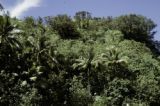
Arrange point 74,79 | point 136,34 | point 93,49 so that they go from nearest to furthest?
point 74,79
point 93,49
point 136,34

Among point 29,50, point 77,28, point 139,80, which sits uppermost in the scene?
point 77,28

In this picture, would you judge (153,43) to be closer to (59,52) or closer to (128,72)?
(128,72)

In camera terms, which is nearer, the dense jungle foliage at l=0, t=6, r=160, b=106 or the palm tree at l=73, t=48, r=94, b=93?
the dense jungle foliage at l=0, t=6, r=160, b=106

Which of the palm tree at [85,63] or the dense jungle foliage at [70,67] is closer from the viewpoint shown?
the dense jungle foliage at [70,67]

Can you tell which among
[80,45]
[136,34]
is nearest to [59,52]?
[80,45]

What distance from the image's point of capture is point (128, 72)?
64.3m

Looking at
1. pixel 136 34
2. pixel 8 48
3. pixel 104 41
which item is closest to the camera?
pixel 8 48

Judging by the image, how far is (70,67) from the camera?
204ft

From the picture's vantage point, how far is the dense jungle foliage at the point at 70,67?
53.8 m

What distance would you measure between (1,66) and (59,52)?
1171cm

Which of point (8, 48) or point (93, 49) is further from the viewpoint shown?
point (93, 49)

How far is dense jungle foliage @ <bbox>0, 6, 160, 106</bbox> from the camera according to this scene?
176 ft

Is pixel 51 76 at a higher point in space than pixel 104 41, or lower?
lower

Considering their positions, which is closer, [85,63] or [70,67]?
[85,63]
